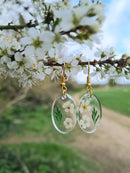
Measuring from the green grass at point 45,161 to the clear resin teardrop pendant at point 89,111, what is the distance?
2590 millimetres

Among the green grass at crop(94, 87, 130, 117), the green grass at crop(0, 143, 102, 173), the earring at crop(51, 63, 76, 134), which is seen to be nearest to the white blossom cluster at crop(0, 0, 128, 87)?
the earring at crop(51, 63, 76, 134)

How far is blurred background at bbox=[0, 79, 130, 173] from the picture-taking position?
11.9 feet

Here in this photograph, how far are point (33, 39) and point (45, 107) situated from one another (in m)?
8.47

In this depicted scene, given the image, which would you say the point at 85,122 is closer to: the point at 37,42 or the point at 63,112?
the point at 63,112

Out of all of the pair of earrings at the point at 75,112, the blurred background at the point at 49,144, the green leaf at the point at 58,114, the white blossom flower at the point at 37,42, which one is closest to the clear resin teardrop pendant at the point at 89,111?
the pair of earrings at the point at 75,112

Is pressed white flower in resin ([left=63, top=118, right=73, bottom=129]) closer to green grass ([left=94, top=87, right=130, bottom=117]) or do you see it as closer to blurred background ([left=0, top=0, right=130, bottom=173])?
blurred background ([left=0, top=0, right=130, bottom=173])

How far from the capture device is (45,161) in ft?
12.0

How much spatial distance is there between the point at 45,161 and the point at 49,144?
41.6 inches

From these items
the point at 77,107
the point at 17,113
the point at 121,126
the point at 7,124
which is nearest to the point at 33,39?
the point at 77,107

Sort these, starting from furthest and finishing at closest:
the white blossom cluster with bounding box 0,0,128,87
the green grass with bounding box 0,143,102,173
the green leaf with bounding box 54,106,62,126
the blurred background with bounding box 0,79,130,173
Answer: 1. the blurred background with bounding box 0,79,130,173
2. the green grass with bounding box 0,143,102,173
3. the green leaf with bounding box 54,106,62,126
4. the white blossom cluster with bounding box 0,0,128,87

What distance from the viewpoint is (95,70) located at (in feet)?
2.97

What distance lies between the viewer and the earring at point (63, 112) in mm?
968

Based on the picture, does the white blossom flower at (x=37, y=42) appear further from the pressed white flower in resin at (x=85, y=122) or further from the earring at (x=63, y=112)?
the pressed white flower in resin at (x=85, y=122)

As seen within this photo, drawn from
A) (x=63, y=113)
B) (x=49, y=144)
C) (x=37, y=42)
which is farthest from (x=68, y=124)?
(x=49, y=144)
